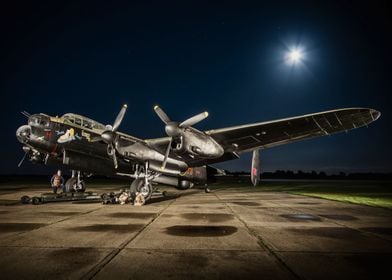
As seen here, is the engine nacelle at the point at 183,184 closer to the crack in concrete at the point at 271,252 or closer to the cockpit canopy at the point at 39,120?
the cockpit canopy at the point at 39,120

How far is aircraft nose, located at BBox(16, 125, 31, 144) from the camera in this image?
1329 centimetres

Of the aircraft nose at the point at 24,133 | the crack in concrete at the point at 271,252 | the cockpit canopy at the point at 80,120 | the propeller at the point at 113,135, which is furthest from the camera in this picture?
the cockpit canopy at the point at 80,120

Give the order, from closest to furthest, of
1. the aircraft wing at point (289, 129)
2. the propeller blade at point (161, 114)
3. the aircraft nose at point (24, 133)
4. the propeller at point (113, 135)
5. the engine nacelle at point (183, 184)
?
the aircraft wing at point (289, 129), the propeller blade at point (161, 114), the propeller at point (113, 135), the aircraft nose at point (24, 133), the engine nacelle at point (183, 184)

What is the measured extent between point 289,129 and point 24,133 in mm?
14303

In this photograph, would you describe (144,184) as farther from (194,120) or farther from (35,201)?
(35,201)

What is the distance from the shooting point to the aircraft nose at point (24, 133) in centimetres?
1329

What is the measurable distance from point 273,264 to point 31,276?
12.8 feet

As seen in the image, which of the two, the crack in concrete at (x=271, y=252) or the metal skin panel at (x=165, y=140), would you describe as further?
the metal skin panel at (x=165, y=140)

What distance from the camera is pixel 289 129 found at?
12477 mm

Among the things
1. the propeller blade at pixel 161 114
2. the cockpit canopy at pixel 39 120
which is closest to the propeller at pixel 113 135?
the propeller blade at pixel 161 114

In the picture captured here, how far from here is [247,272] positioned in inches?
154

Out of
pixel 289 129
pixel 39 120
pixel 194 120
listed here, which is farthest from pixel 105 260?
pixel 39 120

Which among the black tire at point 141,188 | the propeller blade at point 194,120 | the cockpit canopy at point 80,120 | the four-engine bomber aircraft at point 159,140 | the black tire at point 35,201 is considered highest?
the cockpit canopy at point 80,120

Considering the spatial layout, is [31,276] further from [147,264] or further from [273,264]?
[273,264]
